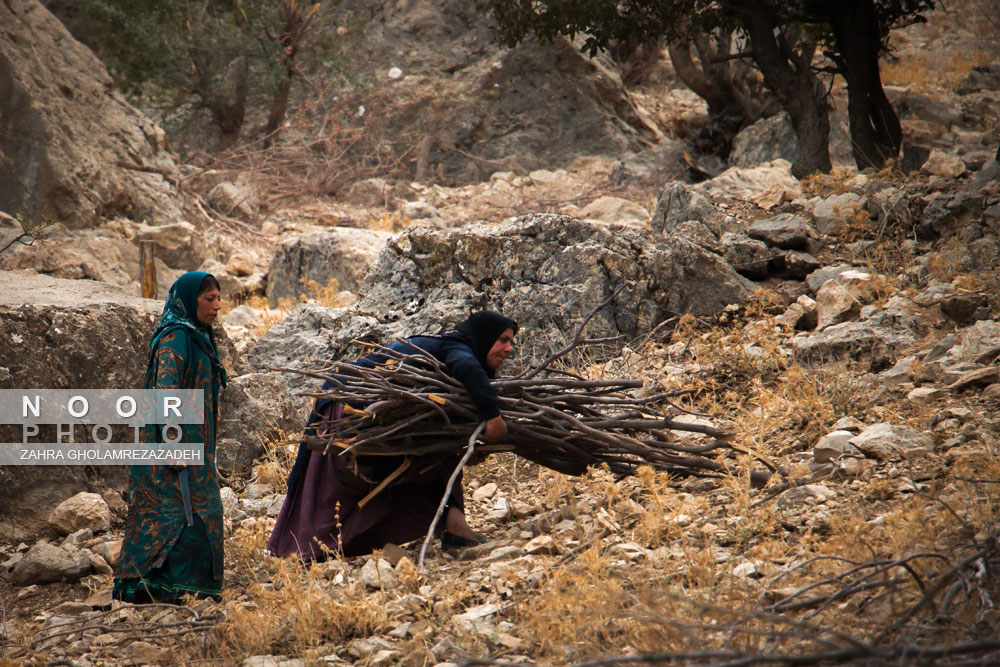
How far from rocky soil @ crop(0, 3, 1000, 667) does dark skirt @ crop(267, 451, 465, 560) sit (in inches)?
4.4

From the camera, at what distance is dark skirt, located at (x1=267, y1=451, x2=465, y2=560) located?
371 cm

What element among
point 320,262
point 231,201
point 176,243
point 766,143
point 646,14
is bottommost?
point 320,262

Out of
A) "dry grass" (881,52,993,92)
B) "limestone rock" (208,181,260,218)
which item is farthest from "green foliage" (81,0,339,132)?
"dry grass" (881,52,993,92)

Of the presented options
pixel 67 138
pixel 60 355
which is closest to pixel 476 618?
pixel 60 355

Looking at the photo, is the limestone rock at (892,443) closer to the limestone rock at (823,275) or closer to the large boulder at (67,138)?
the limestone rock at (823,275)

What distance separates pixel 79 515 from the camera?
4281 millimetres

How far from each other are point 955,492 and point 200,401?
303cm

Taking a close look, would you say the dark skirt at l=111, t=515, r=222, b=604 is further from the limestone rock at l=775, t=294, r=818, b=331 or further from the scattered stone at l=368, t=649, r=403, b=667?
the limestone rock at l=775, t=294, r=818, b=331

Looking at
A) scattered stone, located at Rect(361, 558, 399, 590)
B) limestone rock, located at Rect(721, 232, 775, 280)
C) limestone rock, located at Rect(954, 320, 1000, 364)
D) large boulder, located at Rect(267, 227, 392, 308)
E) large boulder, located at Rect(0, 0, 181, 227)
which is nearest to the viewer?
scattered stone, located at Rect(361, 558, 399, 590)

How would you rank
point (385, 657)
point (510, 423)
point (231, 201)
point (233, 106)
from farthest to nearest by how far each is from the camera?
point (233, 106), point (231, 201), point (510, 423), point (385, 657)

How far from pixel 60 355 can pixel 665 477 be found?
133 inches

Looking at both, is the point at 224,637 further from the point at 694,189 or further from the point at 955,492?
the point at 694,189

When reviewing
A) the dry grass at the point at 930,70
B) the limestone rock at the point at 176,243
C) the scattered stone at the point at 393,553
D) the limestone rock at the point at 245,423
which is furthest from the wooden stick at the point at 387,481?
the dry grass at the point at 930,70

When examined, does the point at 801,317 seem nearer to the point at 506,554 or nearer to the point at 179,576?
the point at 506,554
